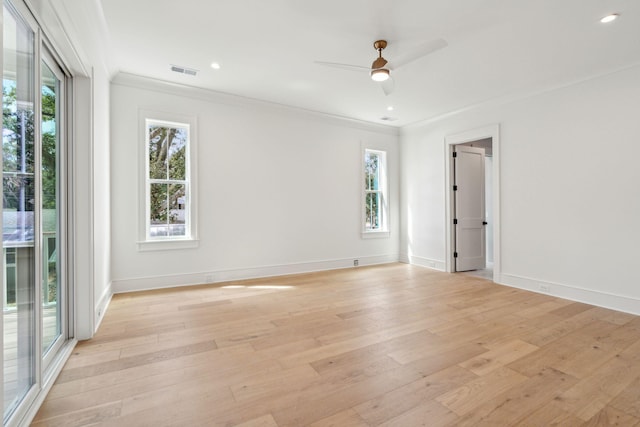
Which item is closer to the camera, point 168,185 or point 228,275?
point 168,185

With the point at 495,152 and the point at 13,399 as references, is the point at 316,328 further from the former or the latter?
the point at 495,152

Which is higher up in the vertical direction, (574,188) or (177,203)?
(574,188)

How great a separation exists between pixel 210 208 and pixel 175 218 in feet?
1.69

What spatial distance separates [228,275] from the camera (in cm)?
486

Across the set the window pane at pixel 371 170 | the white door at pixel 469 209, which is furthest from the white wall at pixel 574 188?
the window pane at pixel 371 170

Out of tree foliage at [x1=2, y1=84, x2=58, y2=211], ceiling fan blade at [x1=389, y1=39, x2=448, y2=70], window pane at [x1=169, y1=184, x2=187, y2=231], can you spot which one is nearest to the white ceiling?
ceiling fan blade at [x1=389, y1=39, x2=448, y2=70]

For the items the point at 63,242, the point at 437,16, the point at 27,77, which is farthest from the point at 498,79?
the point at 63,242

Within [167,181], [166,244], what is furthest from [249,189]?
[166,244]

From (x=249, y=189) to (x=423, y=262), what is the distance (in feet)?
12.2

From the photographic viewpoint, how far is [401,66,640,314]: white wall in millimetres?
3609

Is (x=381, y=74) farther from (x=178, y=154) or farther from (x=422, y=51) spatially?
(x=178, y=154)

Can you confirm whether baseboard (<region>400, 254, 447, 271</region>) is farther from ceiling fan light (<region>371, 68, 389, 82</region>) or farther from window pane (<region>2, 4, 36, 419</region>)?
window pane (<region>2, 4, 36, 419</region>)

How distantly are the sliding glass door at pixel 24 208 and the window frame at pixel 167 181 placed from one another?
6.18ft

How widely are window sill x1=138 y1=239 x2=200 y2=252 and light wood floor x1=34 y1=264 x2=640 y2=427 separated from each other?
68cm
